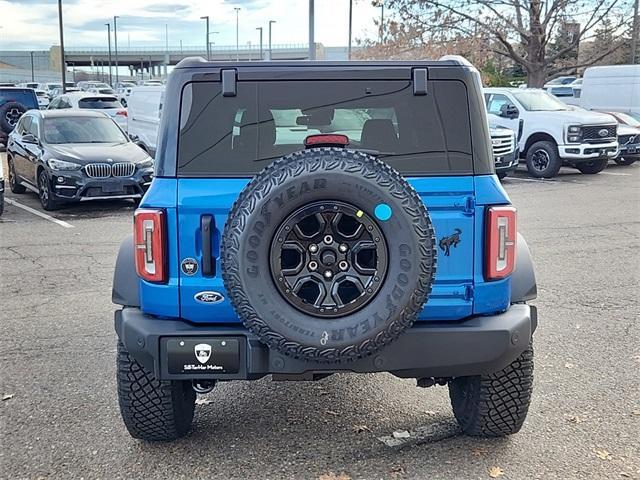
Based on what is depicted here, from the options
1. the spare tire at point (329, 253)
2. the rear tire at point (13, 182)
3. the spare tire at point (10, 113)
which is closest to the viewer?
A: the spare tire at point (329, 253)

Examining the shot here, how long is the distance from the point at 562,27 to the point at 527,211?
58.8ft

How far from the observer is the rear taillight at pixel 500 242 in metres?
3.27

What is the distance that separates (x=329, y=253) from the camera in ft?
Result: 9.84

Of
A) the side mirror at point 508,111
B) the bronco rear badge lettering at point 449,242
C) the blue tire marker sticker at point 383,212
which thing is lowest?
the bronco rear badge lettering at point 449,242

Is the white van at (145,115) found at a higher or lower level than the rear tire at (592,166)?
higher

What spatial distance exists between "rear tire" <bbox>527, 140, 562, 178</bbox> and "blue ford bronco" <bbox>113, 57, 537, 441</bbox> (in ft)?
44.5

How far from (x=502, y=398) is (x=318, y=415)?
1057 millimetres

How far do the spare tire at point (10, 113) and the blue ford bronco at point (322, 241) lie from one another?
18254 millimetres

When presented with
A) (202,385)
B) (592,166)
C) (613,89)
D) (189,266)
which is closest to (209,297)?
(189,266)

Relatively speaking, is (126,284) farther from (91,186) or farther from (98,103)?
(98,103)

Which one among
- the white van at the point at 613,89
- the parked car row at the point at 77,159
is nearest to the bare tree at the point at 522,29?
the white van at the point at 613,89

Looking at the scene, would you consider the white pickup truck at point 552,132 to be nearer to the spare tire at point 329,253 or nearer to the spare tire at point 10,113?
the spare tire at point 10,113

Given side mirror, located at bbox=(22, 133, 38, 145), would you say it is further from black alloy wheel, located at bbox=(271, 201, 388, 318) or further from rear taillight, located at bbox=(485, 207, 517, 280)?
rear taillight, located at bbox=(485, 207, 517, 280)

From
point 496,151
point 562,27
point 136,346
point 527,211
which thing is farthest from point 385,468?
point 562,27
